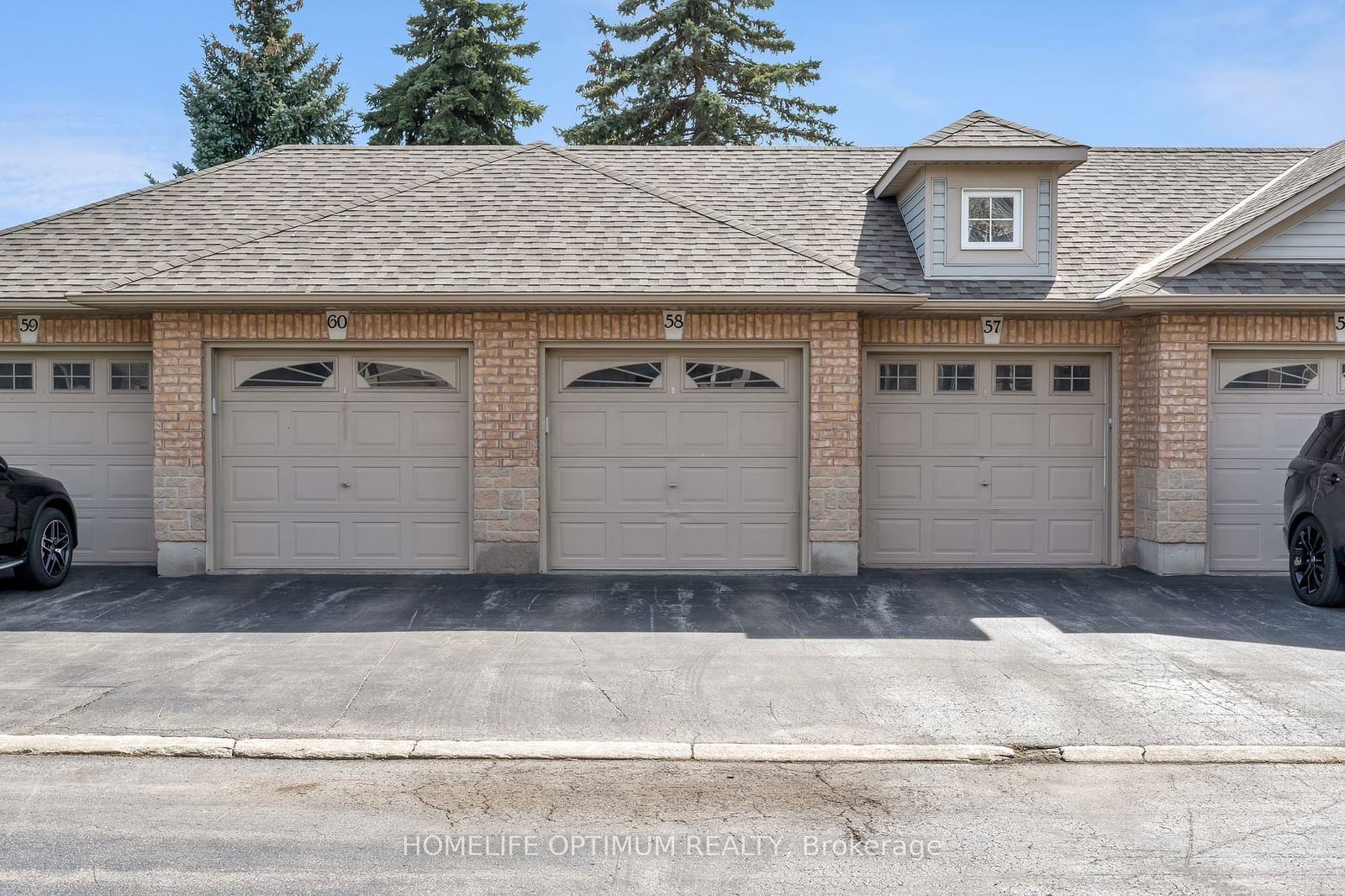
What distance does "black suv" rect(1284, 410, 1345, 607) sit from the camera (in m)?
10.0

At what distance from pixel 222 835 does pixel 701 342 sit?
26.8 ft

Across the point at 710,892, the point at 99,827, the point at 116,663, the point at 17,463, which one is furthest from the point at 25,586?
the point at 710,892

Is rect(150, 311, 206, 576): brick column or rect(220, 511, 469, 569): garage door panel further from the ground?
rect(150, 311, 206, 576): brick column

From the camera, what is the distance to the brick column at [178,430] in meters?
12.2

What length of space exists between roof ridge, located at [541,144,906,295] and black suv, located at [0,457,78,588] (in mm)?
7617

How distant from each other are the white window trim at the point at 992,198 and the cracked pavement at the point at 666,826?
27.3 ft

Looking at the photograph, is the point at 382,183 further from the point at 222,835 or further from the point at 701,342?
the point at 222,835

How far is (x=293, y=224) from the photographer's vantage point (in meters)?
13.3

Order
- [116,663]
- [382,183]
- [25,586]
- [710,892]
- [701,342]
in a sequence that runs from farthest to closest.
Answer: [382,183]
[701,342]
[25,586]
[116,663]
[710,892]

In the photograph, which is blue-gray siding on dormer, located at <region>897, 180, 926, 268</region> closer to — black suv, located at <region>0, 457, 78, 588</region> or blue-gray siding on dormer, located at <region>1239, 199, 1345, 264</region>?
blue-gray siding on dormer, located at <region>1239, 199, 1345, 264</region>

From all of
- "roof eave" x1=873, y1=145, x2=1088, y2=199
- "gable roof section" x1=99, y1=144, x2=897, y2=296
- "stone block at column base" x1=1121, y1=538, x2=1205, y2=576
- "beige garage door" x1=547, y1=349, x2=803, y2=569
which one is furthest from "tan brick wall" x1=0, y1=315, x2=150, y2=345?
"stone block at column base" x1=1121, y1=538, x2=1205, y2=576

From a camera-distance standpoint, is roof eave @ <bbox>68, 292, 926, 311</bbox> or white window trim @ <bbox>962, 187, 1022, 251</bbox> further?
white window trim @ <bbox>962, 187, 1022, 251</bbox>

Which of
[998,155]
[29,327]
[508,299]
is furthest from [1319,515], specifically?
[29,327]

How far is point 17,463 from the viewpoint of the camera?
42.5 feet
